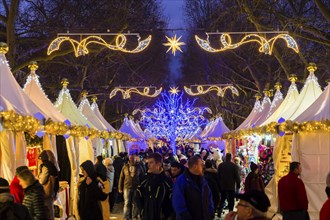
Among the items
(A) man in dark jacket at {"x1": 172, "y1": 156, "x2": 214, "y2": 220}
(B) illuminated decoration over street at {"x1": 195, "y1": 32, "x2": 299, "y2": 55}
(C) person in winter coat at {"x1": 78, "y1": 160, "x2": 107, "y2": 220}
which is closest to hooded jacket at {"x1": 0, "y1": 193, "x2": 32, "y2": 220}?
(A) man in dark jacket at {"x1": 172, "y1": 156, "x2": 214, "y2": 220}

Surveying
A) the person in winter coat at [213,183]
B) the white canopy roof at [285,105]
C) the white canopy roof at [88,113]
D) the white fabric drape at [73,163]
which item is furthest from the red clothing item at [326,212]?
the white canopy roof at [88,113]

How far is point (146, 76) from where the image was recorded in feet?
147

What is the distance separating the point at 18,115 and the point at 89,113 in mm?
12305

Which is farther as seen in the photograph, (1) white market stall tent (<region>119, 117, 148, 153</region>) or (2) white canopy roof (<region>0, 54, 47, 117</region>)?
(1) white market stall tent (<region>119, 117, 148, 153</region>)

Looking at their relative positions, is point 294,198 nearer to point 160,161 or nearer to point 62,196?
point 160,161

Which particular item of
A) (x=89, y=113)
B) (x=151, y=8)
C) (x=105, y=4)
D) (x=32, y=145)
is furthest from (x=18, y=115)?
(x=151, y=8)

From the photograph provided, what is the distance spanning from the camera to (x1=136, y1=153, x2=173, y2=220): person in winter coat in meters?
8.16

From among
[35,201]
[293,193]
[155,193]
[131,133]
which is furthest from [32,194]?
[131,133]

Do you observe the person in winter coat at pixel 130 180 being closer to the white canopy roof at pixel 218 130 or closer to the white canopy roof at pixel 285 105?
the white canopy roof at pixel 285 105

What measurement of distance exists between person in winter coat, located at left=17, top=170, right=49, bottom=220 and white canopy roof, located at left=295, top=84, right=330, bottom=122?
24.1 ft

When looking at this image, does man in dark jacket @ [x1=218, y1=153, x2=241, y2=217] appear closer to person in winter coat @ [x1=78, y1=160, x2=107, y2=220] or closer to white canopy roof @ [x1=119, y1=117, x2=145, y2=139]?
person in winter coat @ [x1=78, y1=160, x2=107, y2=220]

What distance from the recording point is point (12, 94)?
10.7 metres

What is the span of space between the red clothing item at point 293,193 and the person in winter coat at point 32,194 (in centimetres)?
441

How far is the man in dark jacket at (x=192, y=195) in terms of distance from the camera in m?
7.41
